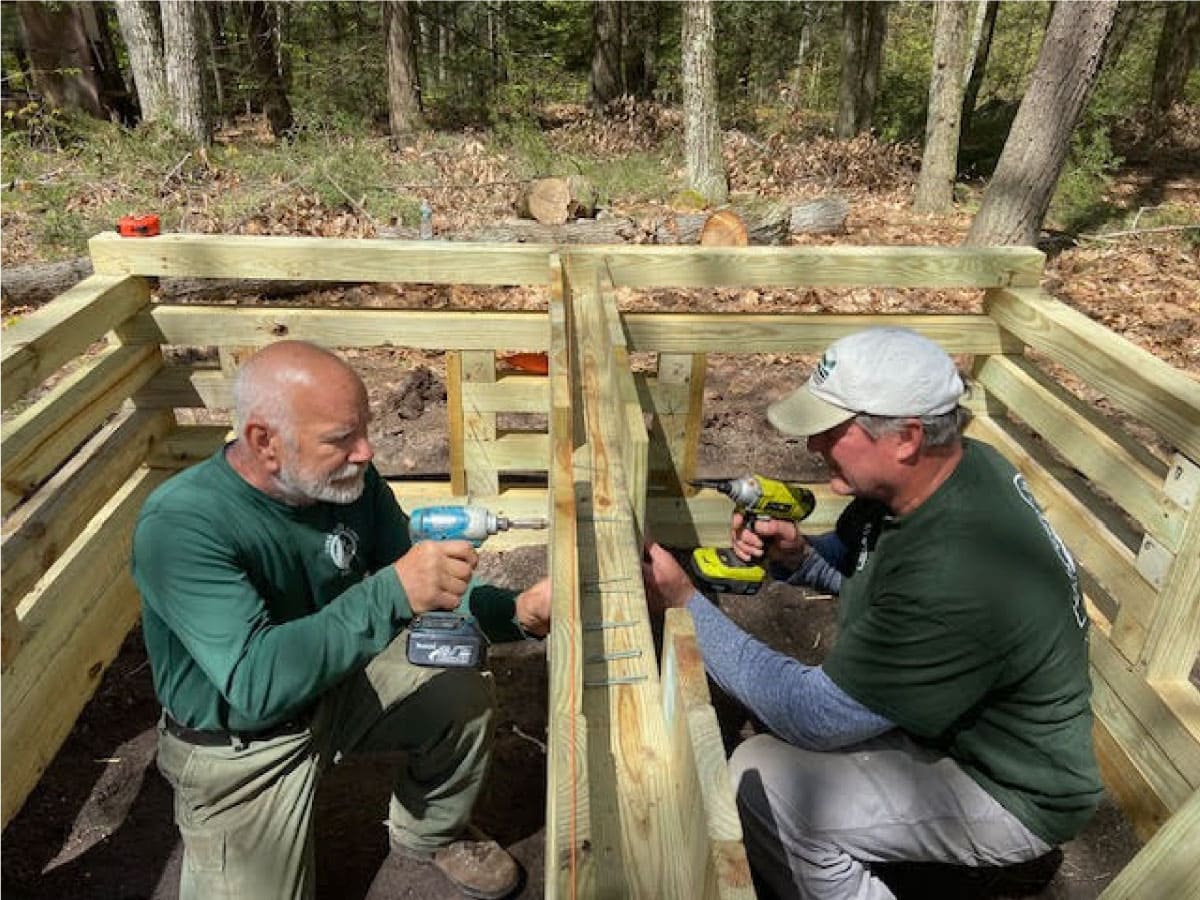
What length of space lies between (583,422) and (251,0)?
16897mm

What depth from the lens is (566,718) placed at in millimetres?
1378

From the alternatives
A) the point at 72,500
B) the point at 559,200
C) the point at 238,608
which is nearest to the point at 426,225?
the point at 559,200

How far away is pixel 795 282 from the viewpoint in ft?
13.7

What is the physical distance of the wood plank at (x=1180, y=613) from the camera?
2.79 m

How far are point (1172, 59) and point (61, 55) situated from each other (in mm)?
20159

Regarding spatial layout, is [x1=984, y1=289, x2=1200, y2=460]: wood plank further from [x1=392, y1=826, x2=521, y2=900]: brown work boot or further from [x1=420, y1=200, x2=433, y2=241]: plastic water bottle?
[x1=420, y1=200, x2=433, y2=241]: plastic water bottle

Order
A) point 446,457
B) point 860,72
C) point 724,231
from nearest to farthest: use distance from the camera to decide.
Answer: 1. point 446,457
2. point 724,231
3. point 860,72

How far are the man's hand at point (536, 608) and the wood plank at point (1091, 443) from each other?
6.94 ft

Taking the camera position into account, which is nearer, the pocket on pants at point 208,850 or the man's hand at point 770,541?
the pocket on pants at point 208,850

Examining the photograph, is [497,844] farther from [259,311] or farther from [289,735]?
[259,311]

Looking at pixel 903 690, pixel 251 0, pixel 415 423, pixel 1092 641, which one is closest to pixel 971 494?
pixel 903 690

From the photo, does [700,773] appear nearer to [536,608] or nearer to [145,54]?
[536,608]

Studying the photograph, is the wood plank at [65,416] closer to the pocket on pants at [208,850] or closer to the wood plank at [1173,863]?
the pocket on pants at [208,850]

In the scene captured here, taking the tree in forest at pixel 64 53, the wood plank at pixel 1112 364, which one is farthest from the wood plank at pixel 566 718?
the tree in forest at pixel 64 53
